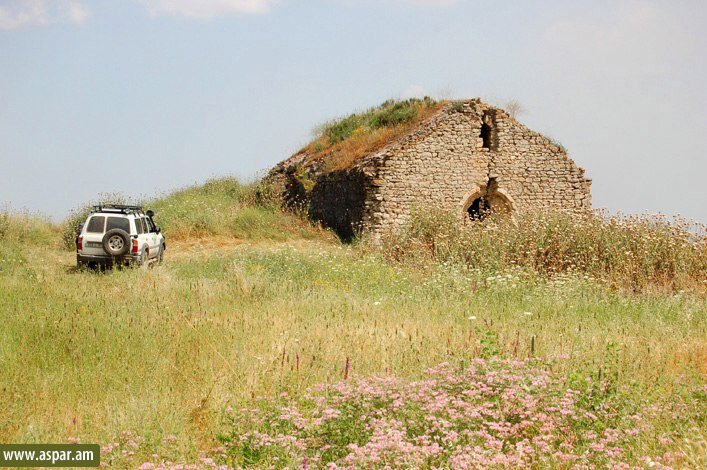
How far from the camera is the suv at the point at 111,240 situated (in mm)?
15148

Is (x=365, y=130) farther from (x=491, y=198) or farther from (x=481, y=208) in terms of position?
(x=481, y=208)

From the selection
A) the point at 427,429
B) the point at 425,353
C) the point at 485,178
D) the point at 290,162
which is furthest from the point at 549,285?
the point at 290,162

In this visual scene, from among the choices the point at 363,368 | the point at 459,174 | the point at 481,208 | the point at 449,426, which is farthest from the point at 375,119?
the point at 449,426

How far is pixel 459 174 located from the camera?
21.1 metres

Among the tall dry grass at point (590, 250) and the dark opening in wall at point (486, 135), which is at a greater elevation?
the dark opening in wall at point (486, 135)

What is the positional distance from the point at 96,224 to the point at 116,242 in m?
0.84

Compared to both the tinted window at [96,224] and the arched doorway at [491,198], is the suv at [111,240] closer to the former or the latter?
the tinted window at [96,224]

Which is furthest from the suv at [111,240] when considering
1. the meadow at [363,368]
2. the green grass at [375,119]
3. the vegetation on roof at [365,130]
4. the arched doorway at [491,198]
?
the green grass at [375,119]

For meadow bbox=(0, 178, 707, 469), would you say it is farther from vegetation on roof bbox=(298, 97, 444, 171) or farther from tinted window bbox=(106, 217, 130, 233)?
vegetation on roof bbox=(298, 97, 444, 171)

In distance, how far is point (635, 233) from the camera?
47.4 ft

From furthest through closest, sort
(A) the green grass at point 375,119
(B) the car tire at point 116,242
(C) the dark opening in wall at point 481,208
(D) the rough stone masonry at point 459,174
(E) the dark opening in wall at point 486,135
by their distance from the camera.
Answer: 1. (A) the green grass at point 375,119
2. (E) the dark opening in wall at point 486,135
3. (C) the dark opening in wall at point 481,208
4. (D) the rough stone masonry at point 459,174
5. (B) the car tire at point 116,242

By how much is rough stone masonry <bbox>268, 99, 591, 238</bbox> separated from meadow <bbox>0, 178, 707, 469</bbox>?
7087 mm

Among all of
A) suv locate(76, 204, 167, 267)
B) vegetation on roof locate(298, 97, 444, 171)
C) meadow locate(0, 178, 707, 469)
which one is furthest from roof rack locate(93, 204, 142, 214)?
vegetation on roof locate(298, 97, 444, 171)

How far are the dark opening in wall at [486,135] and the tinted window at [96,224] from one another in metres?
11.9
